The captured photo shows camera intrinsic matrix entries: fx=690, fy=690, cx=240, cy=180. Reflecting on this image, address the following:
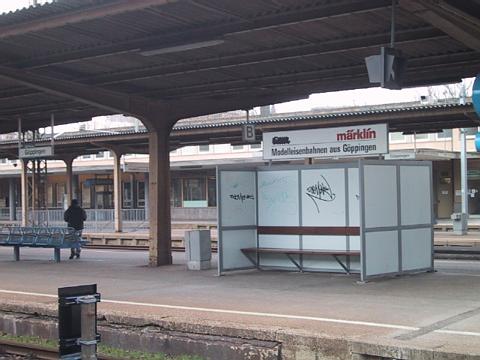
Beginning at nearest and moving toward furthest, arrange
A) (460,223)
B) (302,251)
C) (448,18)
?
(448,18) → (302,251) → (460,223)

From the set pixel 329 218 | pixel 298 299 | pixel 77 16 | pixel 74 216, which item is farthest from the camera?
pixel 74 216

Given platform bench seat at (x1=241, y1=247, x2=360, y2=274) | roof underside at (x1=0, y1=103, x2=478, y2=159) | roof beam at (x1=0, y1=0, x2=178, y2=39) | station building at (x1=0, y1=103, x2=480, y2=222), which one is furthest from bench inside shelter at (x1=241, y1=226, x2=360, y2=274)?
station building at (x1=0, y1=103, x2=480, y2=222)

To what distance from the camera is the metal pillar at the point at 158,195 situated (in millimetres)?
16797

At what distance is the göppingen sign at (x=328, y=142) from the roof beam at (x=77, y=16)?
4789 mm

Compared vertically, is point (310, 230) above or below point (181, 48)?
below

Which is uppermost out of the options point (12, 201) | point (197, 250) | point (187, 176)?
point (187, 176)

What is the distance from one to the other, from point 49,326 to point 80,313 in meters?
4.80

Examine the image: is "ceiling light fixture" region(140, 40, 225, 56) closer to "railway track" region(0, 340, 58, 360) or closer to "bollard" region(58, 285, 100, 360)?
"railway track" region(0, 340, 58, 360)

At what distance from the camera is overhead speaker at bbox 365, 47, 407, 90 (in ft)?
31.7

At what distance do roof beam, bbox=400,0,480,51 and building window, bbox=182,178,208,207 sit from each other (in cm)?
4261

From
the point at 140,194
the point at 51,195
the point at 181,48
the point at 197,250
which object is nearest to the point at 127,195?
the point at 140,194

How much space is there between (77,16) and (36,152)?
33.2ft

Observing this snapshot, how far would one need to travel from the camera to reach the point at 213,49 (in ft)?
43.1

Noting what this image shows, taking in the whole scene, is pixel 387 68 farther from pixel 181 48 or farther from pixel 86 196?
pixel 86 196
